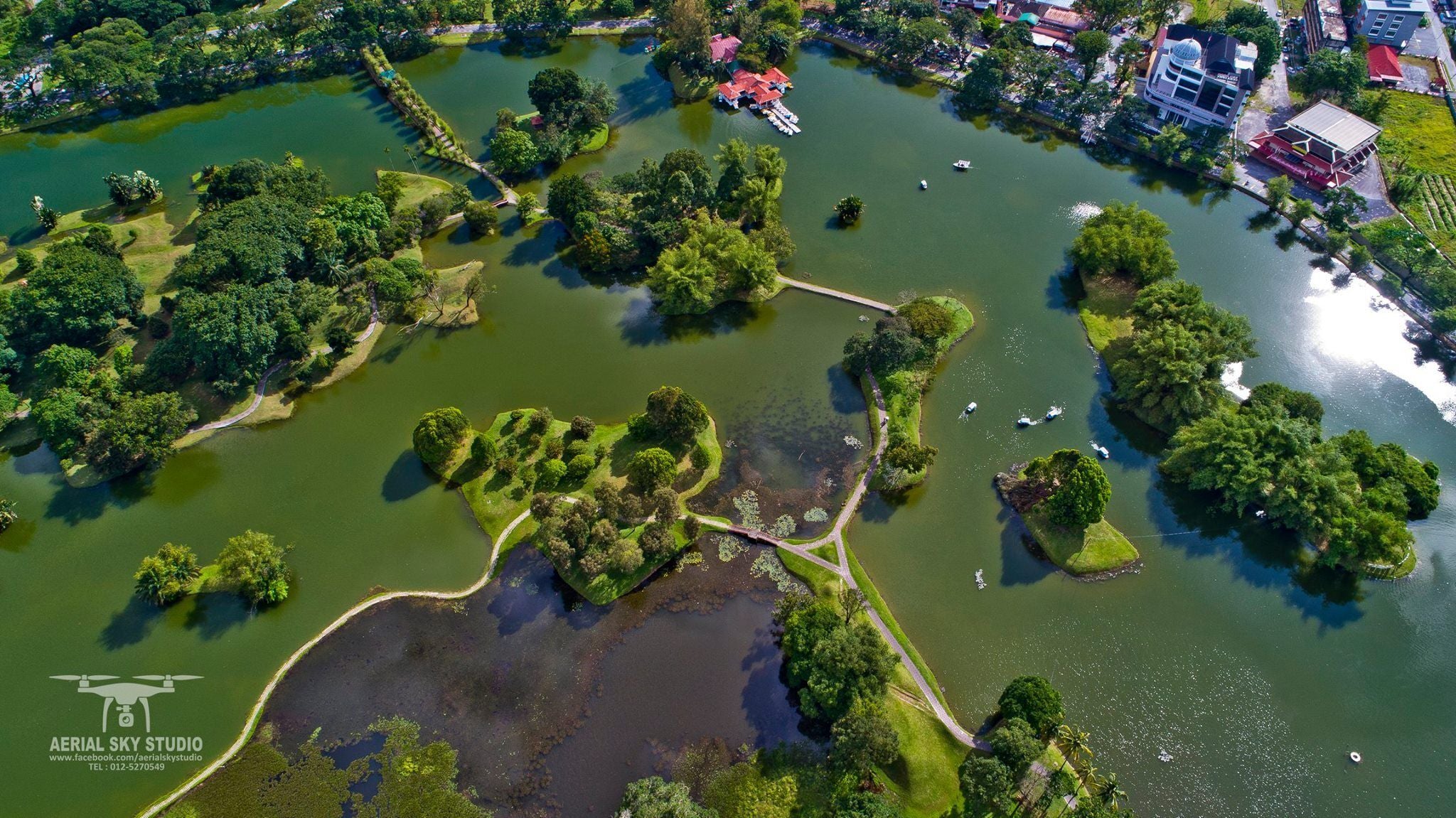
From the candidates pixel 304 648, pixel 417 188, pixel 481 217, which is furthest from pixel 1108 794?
pixel 417 188

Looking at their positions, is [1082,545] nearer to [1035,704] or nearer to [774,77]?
[1035,704]

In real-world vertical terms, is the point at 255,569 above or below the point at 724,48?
below

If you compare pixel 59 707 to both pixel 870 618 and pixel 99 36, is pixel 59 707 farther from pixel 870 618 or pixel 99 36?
pixel 99 36

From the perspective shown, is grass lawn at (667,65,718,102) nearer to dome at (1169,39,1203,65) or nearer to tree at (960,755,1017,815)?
dome at (1169,39,1203,65)

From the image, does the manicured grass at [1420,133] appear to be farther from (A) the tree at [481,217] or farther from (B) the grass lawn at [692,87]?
(A) the tree at [481,217]

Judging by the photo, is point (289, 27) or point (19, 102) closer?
point (19, 102)

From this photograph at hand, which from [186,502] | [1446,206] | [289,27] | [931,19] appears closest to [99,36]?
[289,27]

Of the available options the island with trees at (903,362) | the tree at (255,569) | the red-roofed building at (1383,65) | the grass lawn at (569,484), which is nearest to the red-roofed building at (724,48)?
the island with trees at (903,362)
